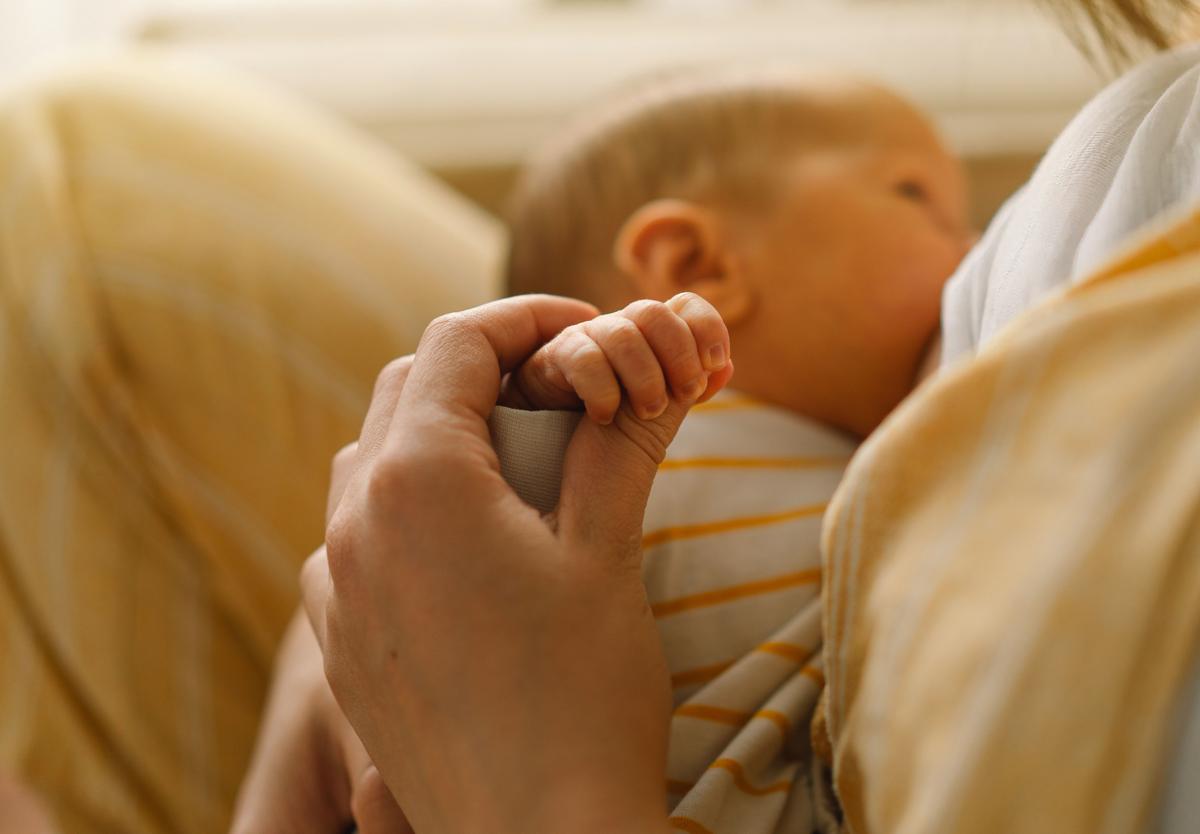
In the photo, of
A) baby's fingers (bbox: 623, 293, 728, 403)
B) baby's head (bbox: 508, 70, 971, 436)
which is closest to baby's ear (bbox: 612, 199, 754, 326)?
baby's head (bbox: 508, 70, 971, 436)

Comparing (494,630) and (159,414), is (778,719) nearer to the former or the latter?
(494,630)

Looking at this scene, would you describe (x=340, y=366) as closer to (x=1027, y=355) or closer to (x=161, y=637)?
(x=161, y=637)

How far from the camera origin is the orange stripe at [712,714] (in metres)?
0.50

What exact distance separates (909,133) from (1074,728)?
60cm

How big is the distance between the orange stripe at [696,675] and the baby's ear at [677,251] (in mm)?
326

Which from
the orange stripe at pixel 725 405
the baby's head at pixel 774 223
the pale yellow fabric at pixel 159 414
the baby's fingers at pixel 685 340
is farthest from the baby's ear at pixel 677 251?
the baby's fingers at pixel 685 340

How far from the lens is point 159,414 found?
90 centimetres

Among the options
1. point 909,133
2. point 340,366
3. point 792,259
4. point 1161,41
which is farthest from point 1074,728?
point 340,366

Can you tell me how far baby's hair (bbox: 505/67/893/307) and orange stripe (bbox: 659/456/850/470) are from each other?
0.23 meters

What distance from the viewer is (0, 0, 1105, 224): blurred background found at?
51.4 inches

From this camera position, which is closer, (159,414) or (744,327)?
(744,327)

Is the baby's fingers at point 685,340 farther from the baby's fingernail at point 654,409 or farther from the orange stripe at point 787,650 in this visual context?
the orange stripe at point 787,650

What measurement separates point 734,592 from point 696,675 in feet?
0.15

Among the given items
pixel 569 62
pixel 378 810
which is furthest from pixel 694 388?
pixel 569 62
